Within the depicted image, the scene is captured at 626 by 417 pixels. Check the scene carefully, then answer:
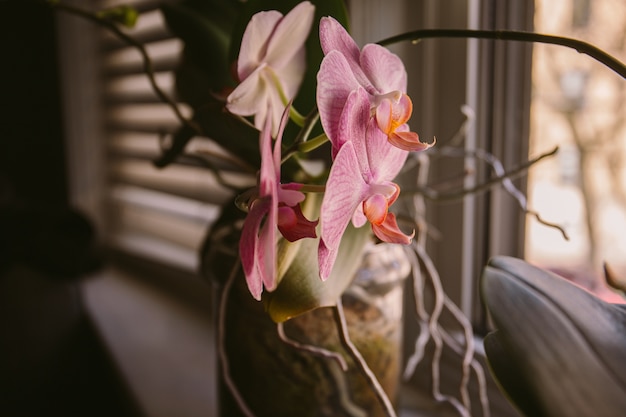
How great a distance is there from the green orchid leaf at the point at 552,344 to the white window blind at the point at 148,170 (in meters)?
0.75

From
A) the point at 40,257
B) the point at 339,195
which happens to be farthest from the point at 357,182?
the point at 40,257

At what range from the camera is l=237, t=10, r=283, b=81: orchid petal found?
1.14ft

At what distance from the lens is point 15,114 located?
56.4 inches

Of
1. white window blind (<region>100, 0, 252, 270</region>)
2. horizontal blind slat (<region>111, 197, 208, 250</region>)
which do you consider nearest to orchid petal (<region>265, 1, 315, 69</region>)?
white window blind (<region>100, 0, 252, 270</region>)

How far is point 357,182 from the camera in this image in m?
0.30

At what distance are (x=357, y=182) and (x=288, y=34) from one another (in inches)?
5.0

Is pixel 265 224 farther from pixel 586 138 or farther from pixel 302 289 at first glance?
pixel 586 138

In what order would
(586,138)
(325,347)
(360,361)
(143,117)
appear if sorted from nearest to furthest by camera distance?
(360,361) < (325,347) < (586,138) < (143,117)

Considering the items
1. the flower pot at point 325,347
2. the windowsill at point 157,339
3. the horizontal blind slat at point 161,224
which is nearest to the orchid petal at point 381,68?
the flower pot at point 325,347

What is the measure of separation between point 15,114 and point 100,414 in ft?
2.96

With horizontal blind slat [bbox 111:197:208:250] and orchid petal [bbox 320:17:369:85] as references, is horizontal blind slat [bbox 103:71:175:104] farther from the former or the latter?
orchid petal [bbox 320:17:369:85]

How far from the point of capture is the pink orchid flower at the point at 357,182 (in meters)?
0.29

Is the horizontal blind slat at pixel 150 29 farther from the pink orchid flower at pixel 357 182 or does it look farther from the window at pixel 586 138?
the pink orchid flower at pixel 357 182

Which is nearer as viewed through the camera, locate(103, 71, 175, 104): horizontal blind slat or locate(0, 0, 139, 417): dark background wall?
locate(0, 0, 139, 417): dark background wall
